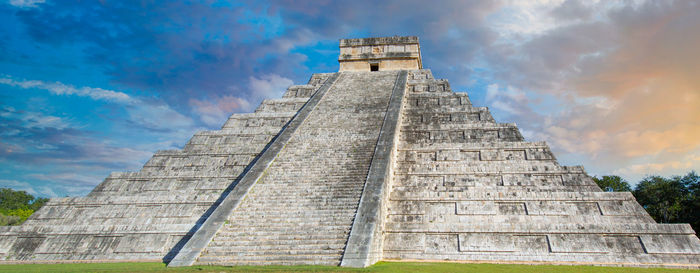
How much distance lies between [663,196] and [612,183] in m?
8.47

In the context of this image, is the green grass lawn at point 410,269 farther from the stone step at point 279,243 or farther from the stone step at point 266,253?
the stone step at point 279,243

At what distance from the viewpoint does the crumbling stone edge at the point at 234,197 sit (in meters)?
8.10

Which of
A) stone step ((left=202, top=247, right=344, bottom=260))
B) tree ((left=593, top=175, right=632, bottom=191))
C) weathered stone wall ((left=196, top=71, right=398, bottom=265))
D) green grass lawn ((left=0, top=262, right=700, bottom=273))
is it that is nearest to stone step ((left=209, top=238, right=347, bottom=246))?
weathered stone wall ((left=196, top=71, right=398, bottom=265))

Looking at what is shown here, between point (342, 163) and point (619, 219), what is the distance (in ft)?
21.5

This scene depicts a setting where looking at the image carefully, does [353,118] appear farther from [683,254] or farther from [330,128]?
[683,254]

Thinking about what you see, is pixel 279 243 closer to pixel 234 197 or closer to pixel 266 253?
pixel 266 253

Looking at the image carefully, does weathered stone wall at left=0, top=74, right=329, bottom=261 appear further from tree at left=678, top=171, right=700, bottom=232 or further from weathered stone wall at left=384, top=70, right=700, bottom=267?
tree at left=678, top=171, right=700, bottom=232

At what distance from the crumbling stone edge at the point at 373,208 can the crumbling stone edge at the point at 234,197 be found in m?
2.92

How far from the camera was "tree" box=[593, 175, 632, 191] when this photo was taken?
29812mm

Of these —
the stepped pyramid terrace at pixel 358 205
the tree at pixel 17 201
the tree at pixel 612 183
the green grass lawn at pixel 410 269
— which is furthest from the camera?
the tree at pixel 17 201

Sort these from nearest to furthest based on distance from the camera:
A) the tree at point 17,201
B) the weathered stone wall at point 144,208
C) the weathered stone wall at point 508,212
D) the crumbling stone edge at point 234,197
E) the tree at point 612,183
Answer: the crumbling stone edge at point 234,197 → the weathered stone wall at point 508,212 → the weathered stone wall at point 144,208 → the tree at point 612,183 → the tree at point 17,201

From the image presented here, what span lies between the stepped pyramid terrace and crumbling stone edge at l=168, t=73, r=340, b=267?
0.04 metres

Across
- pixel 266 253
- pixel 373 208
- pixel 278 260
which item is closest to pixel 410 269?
pixel 373 208

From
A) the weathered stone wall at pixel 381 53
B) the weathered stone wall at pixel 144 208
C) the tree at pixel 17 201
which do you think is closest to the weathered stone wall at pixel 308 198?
the weathered stone wall at pixel 144 208
